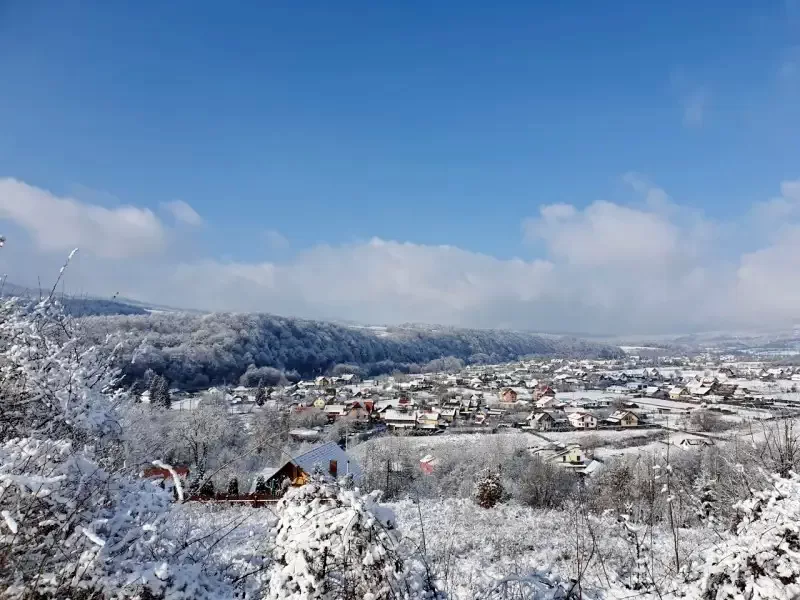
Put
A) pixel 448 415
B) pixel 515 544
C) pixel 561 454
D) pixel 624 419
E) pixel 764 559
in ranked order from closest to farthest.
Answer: pixel 764 559
pixel 515 544
pixel 561 454
pixel 624 419
pixel 448 415

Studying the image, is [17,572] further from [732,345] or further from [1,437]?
[732,345]

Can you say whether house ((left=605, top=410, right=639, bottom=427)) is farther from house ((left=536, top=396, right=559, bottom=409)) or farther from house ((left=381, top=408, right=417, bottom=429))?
house ((left=381, top=408, right=417, bottom=429))

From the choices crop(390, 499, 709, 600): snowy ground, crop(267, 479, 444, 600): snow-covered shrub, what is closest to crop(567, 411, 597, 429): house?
crop(390, 499, 709, 600): snowy ground

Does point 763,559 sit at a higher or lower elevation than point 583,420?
higher

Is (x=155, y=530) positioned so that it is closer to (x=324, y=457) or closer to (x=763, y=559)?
(x=763, y=559)

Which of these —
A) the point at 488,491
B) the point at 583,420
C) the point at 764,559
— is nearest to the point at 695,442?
the point at 583,420

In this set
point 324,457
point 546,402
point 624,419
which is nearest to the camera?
point 324,457

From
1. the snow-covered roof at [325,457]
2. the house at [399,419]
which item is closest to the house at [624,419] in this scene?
the house at [399,419]

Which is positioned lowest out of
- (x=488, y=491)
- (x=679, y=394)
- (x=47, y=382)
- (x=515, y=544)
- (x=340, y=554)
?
(x=679, y=394)
